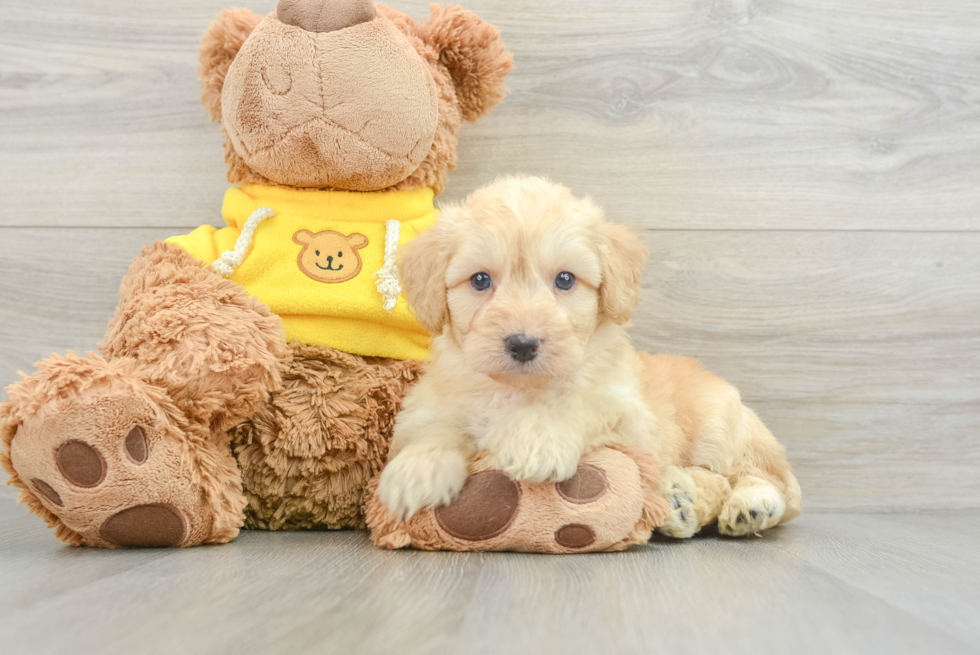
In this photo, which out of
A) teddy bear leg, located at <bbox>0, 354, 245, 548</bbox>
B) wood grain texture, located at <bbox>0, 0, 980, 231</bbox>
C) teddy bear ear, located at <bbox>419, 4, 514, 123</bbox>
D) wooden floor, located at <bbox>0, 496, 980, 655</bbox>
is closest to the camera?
wooden floor, located at <bbox>0, 496, 980, 655</bbox>

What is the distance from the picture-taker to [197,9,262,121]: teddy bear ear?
1.67 metres

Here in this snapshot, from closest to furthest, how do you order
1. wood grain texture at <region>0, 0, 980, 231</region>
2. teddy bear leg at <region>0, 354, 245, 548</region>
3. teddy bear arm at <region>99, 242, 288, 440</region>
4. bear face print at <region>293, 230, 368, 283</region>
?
teddy bear leg at <region>0, 354, 245, 548</region>
teddy bear arm at <region>99, 242, 288, 440</region>
bear face print at <region>293, 230, 368, 283</region>
wood grain texture at <region>0, 0, 980, 231</region>

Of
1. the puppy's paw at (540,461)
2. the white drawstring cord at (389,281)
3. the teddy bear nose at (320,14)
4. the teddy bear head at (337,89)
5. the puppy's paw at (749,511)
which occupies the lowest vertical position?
the puppy's paw at (749,511)

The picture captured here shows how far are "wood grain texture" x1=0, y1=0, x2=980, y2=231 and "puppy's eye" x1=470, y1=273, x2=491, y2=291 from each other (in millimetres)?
731

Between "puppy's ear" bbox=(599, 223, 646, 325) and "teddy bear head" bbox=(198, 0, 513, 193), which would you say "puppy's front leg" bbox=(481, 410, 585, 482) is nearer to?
"puppy's ear" bbox=(599, 223, 646, 325)

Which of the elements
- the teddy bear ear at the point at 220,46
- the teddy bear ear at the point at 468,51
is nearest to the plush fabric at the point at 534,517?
the teddy bear ear at the point at 468,51

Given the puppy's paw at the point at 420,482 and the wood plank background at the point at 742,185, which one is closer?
the puppy's paw at the point at 420,482

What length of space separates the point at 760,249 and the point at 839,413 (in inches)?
20.6

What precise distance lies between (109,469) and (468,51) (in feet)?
3.92

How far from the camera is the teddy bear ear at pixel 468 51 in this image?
5.74ft

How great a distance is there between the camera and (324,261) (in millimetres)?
1659

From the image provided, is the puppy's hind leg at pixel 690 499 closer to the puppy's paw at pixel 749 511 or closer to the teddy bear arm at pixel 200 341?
the puppy's paw at pixel 749 511

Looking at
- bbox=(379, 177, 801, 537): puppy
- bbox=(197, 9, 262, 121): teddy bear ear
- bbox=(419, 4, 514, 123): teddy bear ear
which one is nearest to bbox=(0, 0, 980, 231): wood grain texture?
bbox=(419, 4, 514, 123): teddy bear ear

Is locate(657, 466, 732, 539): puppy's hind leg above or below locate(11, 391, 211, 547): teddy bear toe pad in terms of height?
below
